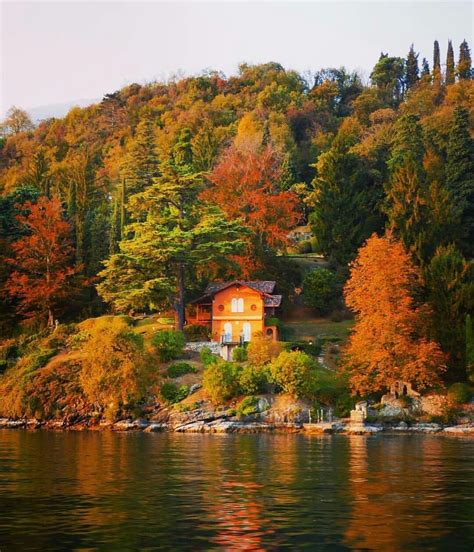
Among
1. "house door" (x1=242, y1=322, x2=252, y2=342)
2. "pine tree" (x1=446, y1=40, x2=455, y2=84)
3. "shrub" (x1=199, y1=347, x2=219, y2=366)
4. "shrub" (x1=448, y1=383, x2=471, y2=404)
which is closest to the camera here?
"shrub" (x1=448, y1=383, x2=471, y2=404)

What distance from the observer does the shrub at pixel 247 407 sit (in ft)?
185

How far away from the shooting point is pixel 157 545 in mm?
19422

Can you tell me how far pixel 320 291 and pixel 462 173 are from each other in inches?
748

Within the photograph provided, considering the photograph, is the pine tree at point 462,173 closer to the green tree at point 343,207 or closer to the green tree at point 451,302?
the green tree at point 343,207

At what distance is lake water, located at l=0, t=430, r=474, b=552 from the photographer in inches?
792

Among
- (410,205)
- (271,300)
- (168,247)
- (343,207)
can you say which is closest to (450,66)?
(343,207)

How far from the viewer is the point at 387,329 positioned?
2322 inches

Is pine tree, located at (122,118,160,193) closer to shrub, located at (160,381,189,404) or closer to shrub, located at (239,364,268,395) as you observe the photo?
shrub, located at (160,381,189,404)

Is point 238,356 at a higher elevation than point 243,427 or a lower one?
higher

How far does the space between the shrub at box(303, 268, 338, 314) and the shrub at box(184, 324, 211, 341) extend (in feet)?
32.7

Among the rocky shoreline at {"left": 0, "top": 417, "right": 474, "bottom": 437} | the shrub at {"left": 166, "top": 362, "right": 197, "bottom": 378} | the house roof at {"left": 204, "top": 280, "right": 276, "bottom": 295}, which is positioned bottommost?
the rocky shoreline at {"left": 0, "top": 417, "right": 474, "bottom": 437}

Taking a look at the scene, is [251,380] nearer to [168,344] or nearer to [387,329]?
[168,344]

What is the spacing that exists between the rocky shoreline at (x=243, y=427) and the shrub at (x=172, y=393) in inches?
96.6

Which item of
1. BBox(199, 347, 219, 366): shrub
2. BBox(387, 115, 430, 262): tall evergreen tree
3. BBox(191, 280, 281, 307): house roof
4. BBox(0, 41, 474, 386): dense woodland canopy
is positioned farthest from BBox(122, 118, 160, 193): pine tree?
BBox(199, 347, 219, 366): shrub
